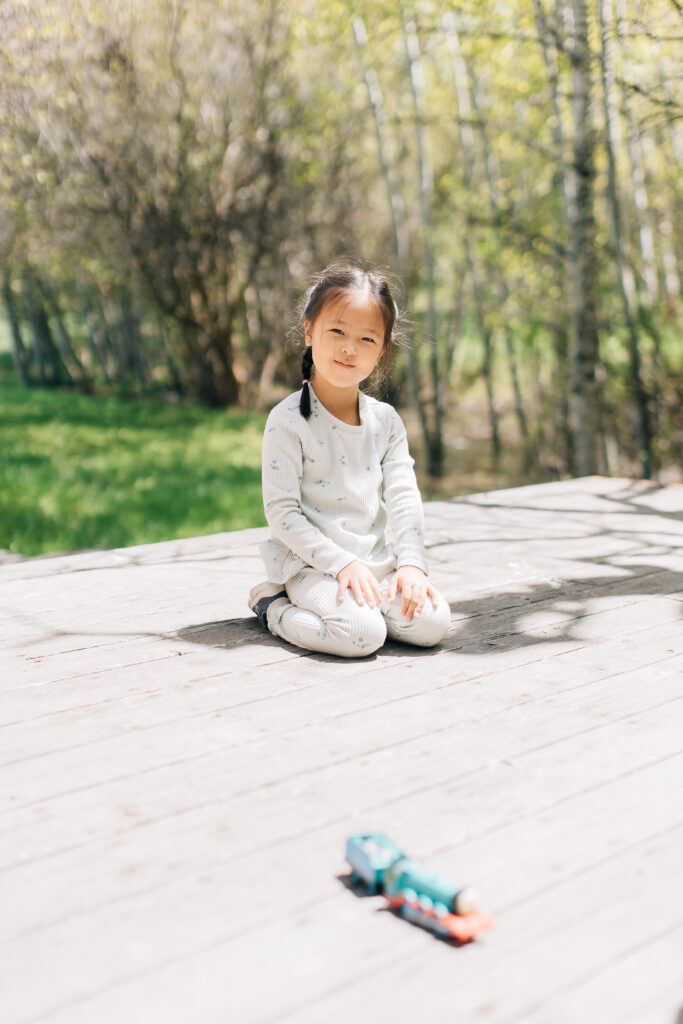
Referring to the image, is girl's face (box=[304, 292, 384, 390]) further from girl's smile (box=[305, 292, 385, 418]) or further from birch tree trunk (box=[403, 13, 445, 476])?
birch tree trunk (box=[403, 13, 445, 476])

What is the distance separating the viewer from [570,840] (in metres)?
1.82

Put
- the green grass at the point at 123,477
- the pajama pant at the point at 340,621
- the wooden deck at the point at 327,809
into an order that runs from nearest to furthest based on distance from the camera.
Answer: the wooden deck at the point at 327,809 < the pajama pant at the point at 340,621 < the green grass at the point at 123,477

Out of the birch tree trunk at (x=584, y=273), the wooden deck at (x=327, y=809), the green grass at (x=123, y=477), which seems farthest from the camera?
the birch tree trunk at (x=584, y=273)

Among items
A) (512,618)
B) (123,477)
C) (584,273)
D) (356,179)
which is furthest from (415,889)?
(356,179)

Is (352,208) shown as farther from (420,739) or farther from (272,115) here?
(420,739)

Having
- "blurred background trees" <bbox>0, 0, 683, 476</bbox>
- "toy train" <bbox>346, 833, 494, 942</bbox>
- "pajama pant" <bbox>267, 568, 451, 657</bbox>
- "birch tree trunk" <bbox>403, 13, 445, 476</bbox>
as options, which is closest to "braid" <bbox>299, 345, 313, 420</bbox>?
"pajama pant" <bbox>267, 568, 451, 657</bbox>

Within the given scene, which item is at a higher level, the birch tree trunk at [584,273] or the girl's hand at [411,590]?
the birch tree trunk at [584,273]

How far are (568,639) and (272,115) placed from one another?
40.3 feet

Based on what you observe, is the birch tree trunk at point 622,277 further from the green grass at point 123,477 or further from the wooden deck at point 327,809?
the wooden deck at point 327,809

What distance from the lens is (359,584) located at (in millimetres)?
2857

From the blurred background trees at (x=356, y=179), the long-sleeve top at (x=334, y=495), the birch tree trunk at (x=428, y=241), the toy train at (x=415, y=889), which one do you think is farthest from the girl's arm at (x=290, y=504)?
the birch tree trunk at (x=428, y=241)

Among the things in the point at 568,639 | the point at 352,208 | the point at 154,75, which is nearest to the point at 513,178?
the point at 352,208

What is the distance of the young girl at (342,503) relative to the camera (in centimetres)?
287

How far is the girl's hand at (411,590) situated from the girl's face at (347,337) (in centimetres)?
63
